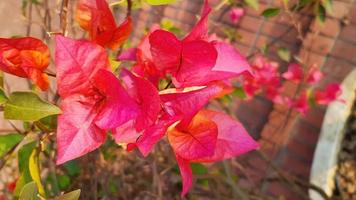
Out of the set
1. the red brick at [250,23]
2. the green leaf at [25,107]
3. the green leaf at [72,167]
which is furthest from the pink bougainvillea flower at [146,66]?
the red brick at [250,23]

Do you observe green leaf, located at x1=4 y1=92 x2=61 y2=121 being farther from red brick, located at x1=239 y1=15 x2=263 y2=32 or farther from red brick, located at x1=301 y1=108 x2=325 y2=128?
red brick, located at x1=239 y1=15 x2=263 y2=32

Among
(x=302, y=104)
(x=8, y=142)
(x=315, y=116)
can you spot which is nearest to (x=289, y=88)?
(x=315, y=116)

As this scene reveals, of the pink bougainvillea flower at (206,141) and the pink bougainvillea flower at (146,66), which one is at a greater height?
the pink bougainvillea flower at (146,66)

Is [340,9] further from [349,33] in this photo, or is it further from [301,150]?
[301,150]

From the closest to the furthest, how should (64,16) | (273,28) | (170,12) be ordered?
1. (64,16)
2. (273,28)
3. (170,12)

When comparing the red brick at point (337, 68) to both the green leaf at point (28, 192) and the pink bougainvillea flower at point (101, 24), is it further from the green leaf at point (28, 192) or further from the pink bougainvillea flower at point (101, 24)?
the green leaf at point (28, 192)

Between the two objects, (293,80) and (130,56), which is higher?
(130,56)
